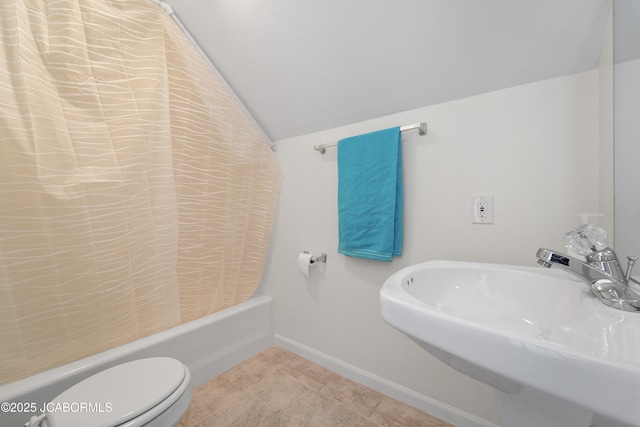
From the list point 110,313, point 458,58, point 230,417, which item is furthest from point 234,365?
point 458,58

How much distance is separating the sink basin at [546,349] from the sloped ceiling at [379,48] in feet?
2.61

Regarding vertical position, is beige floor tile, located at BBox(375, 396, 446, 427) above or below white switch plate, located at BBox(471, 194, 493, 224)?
below

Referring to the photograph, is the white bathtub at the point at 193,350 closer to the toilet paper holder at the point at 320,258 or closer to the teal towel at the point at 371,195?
the toilet paper holder at the point at 320,258

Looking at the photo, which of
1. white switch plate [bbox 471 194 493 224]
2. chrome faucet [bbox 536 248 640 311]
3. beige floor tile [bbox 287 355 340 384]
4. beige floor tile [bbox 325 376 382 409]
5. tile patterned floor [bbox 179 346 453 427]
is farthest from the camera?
beige floor tile [bbox 287 355 340 384]

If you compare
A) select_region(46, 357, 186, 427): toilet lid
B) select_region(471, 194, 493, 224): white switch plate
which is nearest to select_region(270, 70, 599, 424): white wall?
select_region(471, 194, 493, 224): white switch plate

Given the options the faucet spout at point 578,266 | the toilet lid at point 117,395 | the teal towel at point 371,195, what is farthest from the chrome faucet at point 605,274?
the toilet lid at point 117,395

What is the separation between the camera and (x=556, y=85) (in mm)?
888

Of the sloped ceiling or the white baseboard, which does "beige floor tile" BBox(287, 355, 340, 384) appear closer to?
the white baseboard

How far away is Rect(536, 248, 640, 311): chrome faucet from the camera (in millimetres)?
538

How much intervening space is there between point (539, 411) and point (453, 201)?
2.56 feet

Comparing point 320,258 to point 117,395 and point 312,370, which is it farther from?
point 117,395

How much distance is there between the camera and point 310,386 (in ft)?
4.44

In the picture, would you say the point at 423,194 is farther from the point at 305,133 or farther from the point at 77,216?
the point at 77,216

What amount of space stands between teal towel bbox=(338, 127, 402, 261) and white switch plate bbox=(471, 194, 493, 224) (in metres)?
0.31
